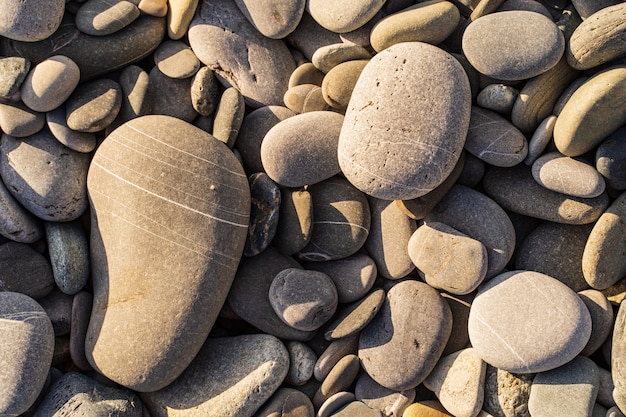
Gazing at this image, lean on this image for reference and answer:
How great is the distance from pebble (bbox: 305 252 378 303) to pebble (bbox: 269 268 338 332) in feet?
0.32

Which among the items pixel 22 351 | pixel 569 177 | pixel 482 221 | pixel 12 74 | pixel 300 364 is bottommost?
pixel 300 364

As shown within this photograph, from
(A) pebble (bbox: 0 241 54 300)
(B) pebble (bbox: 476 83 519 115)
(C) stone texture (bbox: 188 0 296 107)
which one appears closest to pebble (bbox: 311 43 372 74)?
(C) stone texture (bbox: 188 0 296 107)

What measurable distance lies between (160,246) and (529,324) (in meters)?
2.05

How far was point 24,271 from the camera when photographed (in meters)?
3.15

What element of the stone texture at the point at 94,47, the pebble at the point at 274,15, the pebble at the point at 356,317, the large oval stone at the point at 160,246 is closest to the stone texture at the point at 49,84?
the stone texture at the point at 94,47

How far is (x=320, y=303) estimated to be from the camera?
3047mm

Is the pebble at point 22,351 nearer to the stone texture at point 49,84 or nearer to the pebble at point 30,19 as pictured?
the stone texture at point 49,84

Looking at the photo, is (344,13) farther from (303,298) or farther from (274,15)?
(303,298)

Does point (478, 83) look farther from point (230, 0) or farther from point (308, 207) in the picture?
point (230, 0)

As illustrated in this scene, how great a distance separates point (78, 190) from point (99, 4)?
3.57ft

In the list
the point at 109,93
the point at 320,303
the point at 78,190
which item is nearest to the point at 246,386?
the point at 320,303

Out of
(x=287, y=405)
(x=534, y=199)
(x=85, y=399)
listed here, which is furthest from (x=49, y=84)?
(x=534, y=199)

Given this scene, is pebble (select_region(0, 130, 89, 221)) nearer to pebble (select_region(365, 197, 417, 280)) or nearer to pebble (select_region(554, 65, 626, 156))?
pebble (select_region(365, 197, 417, 280))

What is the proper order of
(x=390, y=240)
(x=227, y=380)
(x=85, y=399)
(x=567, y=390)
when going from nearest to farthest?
(x=567, y=390) < (x=85, y=399) < (x=227, y=380) < (x=390, y=240)
